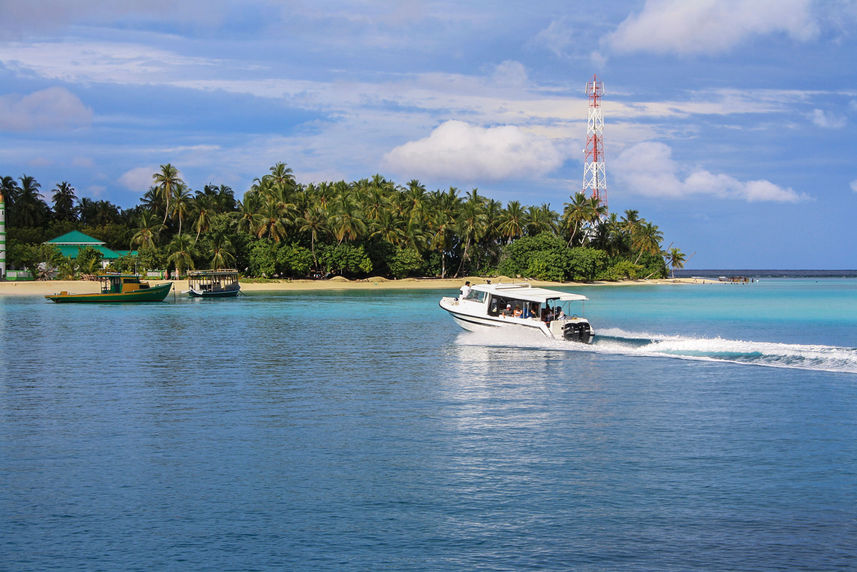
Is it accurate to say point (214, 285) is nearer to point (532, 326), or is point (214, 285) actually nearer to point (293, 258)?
point (293, 258)

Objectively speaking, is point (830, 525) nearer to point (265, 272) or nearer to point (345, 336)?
point (345, 336)

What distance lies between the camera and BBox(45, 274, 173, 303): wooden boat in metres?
77.8

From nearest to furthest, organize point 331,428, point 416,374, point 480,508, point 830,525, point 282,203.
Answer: point 830,525, point 480,508, point 331,428, point 416,374, point 282,203

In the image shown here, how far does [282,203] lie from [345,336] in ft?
234

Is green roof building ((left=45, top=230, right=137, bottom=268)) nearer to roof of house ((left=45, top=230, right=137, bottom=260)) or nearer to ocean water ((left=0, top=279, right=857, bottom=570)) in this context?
roof of house ((left=45, top=230, right=137, bottom=260))

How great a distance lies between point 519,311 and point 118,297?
51483mm

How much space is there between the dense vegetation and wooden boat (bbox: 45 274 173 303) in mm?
25705

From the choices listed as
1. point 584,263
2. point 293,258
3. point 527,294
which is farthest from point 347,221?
point 527,294

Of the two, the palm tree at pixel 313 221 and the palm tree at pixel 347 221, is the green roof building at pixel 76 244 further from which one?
the palm tree at pixel 347 221

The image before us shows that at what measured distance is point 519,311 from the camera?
1559 inches

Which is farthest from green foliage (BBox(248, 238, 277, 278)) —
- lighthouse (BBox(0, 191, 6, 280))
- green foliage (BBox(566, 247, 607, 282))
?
green foliage (BBox(566, 247, 607, 282))

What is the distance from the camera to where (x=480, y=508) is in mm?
14203

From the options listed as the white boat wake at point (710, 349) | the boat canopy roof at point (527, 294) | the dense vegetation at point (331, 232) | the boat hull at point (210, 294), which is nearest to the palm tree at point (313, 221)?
the dense vegetation at point (331, 232)

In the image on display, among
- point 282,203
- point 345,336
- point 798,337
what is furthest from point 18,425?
point 282,203
